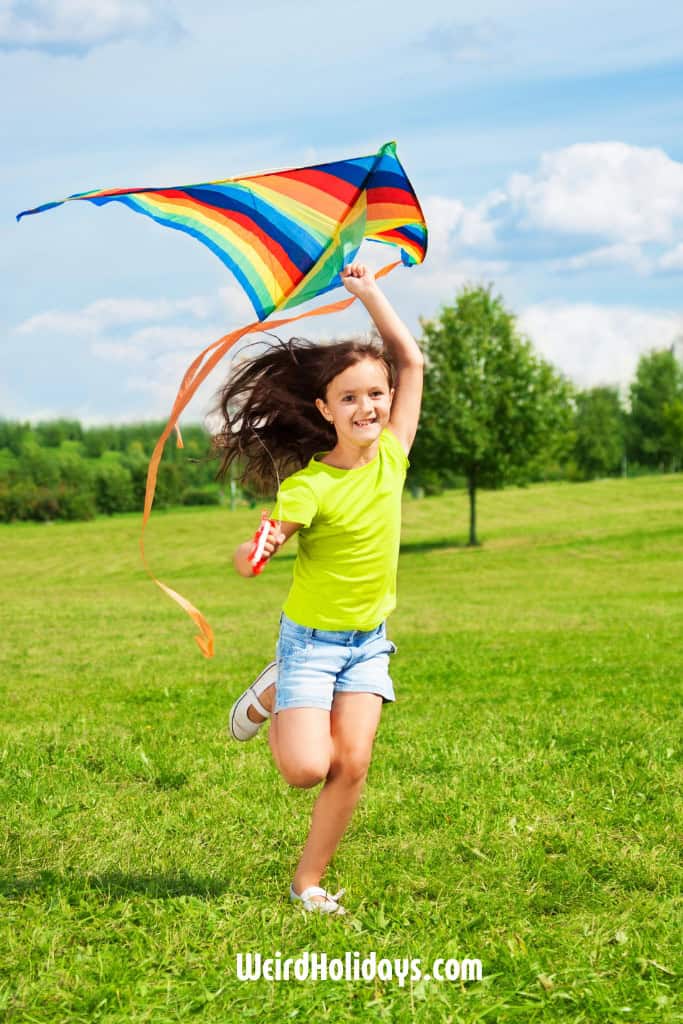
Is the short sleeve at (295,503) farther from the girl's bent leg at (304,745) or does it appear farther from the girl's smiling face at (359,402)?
the girl's bent leg at (304,745)

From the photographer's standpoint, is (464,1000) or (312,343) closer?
(464,1000)

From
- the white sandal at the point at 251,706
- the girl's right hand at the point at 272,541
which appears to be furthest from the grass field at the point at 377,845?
the girl's right hand at the point at 272,541

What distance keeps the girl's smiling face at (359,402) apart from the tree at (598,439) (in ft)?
319

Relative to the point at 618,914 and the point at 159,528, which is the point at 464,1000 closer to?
the point at 618,914

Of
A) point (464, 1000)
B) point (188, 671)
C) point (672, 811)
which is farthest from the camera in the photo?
point (188, 671)

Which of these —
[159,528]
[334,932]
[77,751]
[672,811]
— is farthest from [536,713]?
[159,528]

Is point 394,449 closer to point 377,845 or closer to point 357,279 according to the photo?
point 357,279

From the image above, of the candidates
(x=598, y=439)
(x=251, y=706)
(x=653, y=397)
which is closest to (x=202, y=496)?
(x=598, y=439)

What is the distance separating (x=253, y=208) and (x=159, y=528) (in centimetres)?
5674

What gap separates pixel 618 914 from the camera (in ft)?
15.0

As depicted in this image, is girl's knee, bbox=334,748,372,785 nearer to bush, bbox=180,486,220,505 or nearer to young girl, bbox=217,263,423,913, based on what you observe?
young girl, bbox=217,263,423,913

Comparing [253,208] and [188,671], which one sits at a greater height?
[253,208]

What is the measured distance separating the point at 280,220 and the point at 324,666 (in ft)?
6.97

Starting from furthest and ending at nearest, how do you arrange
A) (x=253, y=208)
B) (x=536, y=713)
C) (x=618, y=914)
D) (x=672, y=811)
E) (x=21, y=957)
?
(x=536, y=713)
(x=672, y=811)
(x=253, y=208)
(x=618, y=914)
(x=21, y=957)
